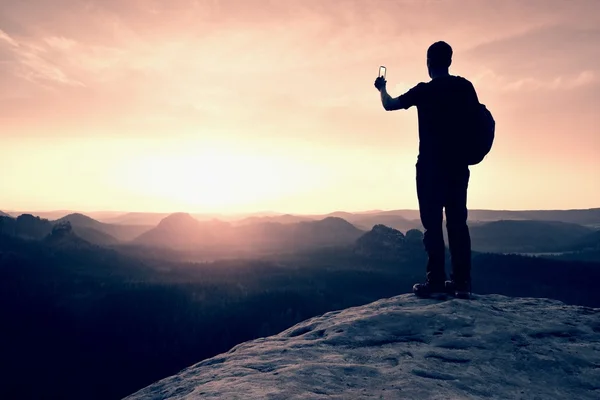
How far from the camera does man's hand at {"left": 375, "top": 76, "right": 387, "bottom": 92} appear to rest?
269 inches

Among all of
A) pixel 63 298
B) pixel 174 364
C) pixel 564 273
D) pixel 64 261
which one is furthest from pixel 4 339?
pixel 564 273

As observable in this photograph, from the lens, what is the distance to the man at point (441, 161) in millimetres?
6641

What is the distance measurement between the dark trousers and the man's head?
5.32 feet

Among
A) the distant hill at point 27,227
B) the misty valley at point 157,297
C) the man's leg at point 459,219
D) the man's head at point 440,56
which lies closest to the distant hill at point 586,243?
the misty valley at point 157,297

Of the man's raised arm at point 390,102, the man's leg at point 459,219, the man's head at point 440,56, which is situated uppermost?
the man's head at point 440,56

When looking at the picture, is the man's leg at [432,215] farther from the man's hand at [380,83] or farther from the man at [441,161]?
the man's hand at [380,83]

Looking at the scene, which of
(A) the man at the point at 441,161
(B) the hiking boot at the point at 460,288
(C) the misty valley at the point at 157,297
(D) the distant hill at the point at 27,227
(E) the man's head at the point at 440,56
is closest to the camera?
(B) the hiking boot at the point at 460,288

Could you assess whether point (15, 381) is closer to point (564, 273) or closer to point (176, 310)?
point (176, 310)

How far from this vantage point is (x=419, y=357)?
4.37 m

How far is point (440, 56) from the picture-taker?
22.3 feet

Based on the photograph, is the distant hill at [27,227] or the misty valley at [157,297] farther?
the distant hill at [27,227]

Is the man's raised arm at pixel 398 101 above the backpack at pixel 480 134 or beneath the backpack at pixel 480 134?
above

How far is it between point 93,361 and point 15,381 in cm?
1607

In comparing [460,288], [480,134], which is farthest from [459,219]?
[480,134]
